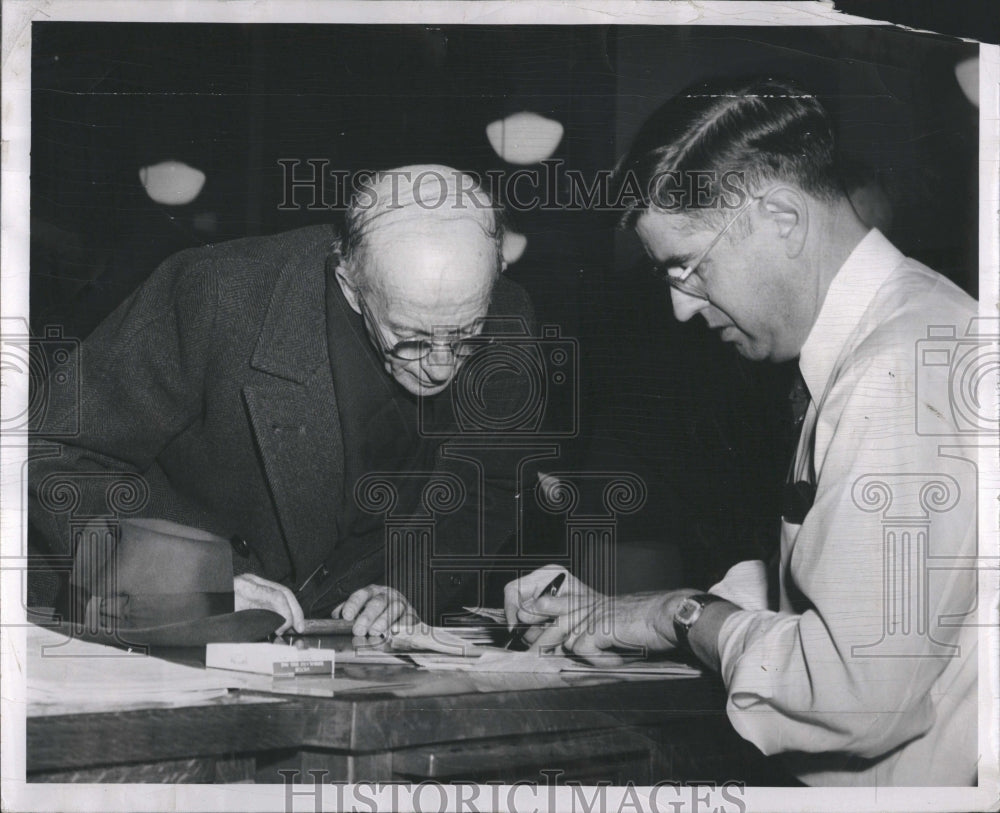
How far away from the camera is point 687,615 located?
305 cm

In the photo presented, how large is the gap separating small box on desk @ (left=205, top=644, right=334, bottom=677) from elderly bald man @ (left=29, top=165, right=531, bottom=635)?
10 cm

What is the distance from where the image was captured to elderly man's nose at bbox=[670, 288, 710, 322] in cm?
312

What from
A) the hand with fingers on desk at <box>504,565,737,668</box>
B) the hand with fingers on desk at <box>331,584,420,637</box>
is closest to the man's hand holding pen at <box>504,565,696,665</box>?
the hand with fingers on desk at <box>504,565,737,668</box>

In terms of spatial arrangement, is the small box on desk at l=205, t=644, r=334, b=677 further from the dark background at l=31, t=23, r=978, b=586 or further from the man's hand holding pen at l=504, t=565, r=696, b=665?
the dark background at l=31, t=23, r=978, b=586

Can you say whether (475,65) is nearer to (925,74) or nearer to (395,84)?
(395,84)

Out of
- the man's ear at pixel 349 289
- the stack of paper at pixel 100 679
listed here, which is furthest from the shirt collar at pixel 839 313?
the stack of paper at pixel 100 679

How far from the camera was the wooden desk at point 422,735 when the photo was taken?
2900mm

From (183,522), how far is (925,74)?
2413 millimetres

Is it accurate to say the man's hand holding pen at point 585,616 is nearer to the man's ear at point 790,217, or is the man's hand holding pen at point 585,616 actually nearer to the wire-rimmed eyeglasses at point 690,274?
the wire-rimmed eyeglasses at point 690,274

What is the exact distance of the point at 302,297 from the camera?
316 centimetres

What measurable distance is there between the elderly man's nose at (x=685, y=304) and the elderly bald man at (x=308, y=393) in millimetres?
406

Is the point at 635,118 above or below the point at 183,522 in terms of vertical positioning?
above

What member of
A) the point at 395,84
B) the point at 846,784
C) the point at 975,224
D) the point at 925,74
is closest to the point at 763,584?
the point at 846,784

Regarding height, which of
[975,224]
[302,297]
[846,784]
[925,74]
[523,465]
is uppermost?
[925,74]
